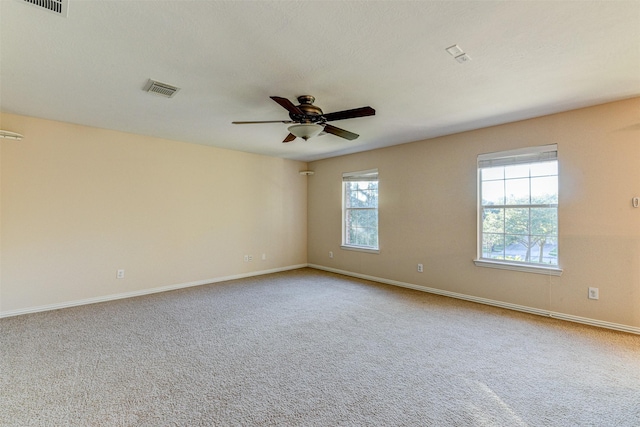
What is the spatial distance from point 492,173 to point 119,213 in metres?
5.46

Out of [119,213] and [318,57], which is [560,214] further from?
[119,213]

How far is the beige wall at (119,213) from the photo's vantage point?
11.8 ft

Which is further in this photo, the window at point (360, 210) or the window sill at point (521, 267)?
the window at point (360, 210)

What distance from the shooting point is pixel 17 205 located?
3.55 metres

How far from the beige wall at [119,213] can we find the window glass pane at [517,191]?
4212 mm

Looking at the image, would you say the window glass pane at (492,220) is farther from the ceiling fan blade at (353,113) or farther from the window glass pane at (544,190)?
the ceiling fan blade at (353,113)

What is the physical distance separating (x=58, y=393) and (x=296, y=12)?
2996mm

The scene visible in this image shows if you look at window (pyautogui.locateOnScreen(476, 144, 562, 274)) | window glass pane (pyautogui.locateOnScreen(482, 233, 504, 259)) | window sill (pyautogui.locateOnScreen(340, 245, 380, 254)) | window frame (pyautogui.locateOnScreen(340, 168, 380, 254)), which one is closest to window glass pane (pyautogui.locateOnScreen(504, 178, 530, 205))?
window (pyautogui.locateOnScreen(476, 144, 562, 274))

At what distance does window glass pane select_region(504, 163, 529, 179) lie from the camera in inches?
148

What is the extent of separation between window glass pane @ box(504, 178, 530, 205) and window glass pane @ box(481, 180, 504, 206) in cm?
7

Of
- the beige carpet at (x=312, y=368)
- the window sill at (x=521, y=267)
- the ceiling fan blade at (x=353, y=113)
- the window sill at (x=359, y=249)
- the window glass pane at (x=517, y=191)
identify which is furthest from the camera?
the window sill at (x=359, y=249)

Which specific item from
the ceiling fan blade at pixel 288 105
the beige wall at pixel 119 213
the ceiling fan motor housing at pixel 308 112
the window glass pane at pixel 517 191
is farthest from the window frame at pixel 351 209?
the ceiling fan blade at pixel 288 105

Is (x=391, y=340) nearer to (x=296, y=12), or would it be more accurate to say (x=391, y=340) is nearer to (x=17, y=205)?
(x=296, y=12)

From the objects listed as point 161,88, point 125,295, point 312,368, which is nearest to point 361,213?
point 312,368
